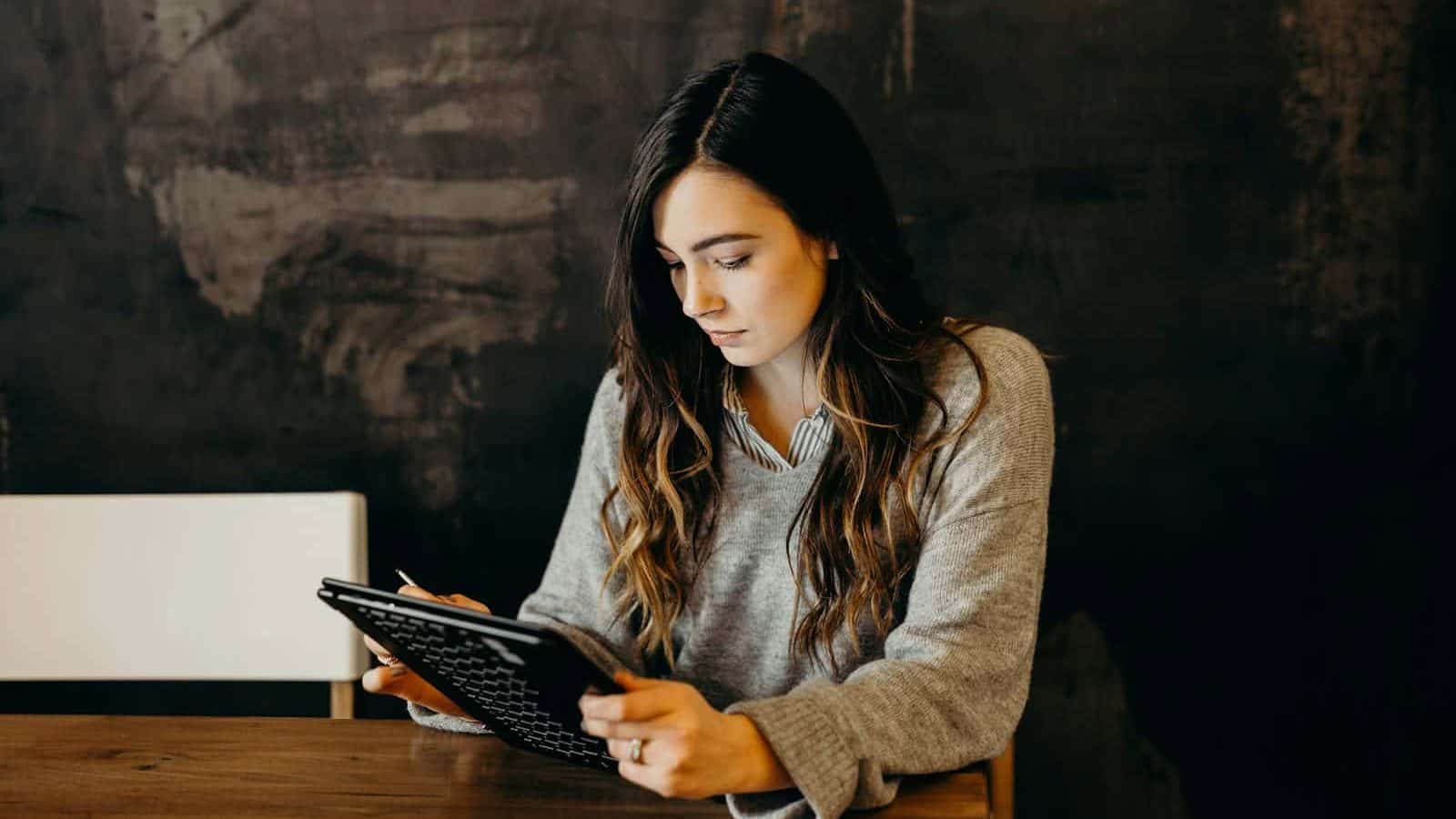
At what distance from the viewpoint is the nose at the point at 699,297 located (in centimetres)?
124

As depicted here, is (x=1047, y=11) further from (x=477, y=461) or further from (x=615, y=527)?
(x=477, y=461)

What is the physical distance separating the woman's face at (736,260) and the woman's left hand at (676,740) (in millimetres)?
449

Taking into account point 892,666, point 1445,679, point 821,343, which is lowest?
point 1445,679

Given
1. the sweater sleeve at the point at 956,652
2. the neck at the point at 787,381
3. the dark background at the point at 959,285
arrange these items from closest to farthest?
the sweater sleeve at the point at 956,652 → the neck at the point at 787,381 → the dark background at the point at 959,285

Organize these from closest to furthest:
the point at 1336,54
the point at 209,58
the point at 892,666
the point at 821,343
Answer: the point at 892,666, the point at 821,343, the point at 1336,54, the point at 209,58

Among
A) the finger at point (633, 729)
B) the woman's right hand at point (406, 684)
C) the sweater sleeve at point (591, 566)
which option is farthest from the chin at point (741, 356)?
the finger at point (633, 729)

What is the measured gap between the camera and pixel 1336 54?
1643 millimetres

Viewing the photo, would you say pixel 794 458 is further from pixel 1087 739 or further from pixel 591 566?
pixel 1087 739

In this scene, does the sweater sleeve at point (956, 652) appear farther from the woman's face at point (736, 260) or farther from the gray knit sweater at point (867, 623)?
the woman's face at point (736, 260)

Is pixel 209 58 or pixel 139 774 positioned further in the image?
pixel 209 58

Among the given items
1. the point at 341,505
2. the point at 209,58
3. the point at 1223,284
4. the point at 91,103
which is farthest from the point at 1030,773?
the point at 91,103

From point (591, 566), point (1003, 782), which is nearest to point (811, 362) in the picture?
point (591, 566)

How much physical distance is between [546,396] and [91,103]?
0.83 metres

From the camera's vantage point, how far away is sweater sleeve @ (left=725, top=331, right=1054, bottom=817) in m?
0.96
